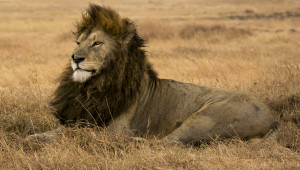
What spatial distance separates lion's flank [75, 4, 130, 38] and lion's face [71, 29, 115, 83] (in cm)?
8

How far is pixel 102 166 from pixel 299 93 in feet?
12.2

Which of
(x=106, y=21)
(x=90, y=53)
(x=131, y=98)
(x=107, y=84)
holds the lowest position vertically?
(x=131, y=98)

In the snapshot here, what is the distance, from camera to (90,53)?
5.19m

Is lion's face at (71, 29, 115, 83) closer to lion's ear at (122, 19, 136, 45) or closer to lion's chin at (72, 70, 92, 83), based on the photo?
lion's chin at (72, 70, 92, 83)

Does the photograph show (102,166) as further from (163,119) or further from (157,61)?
(157,61)

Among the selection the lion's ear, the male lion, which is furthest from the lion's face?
the lion's ear

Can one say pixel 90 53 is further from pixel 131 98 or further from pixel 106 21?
pixel 131 98

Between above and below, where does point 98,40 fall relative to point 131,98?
above

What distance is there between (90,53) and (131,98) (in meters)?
0.70

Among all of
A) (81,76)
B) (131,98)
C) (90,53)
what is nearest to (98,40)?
(90,53)

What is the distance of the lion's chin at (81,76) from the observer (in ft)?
16.7

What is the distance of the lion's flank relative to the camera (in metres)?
5.41

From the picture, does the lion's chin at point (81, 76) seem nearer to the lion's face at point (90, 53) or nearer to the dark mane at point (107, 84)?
the lion's face at point (90, 53)

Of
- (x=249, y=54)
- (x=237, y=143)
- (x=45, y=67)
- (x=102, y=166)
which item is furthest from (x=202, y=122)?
(x=249, y=54)
